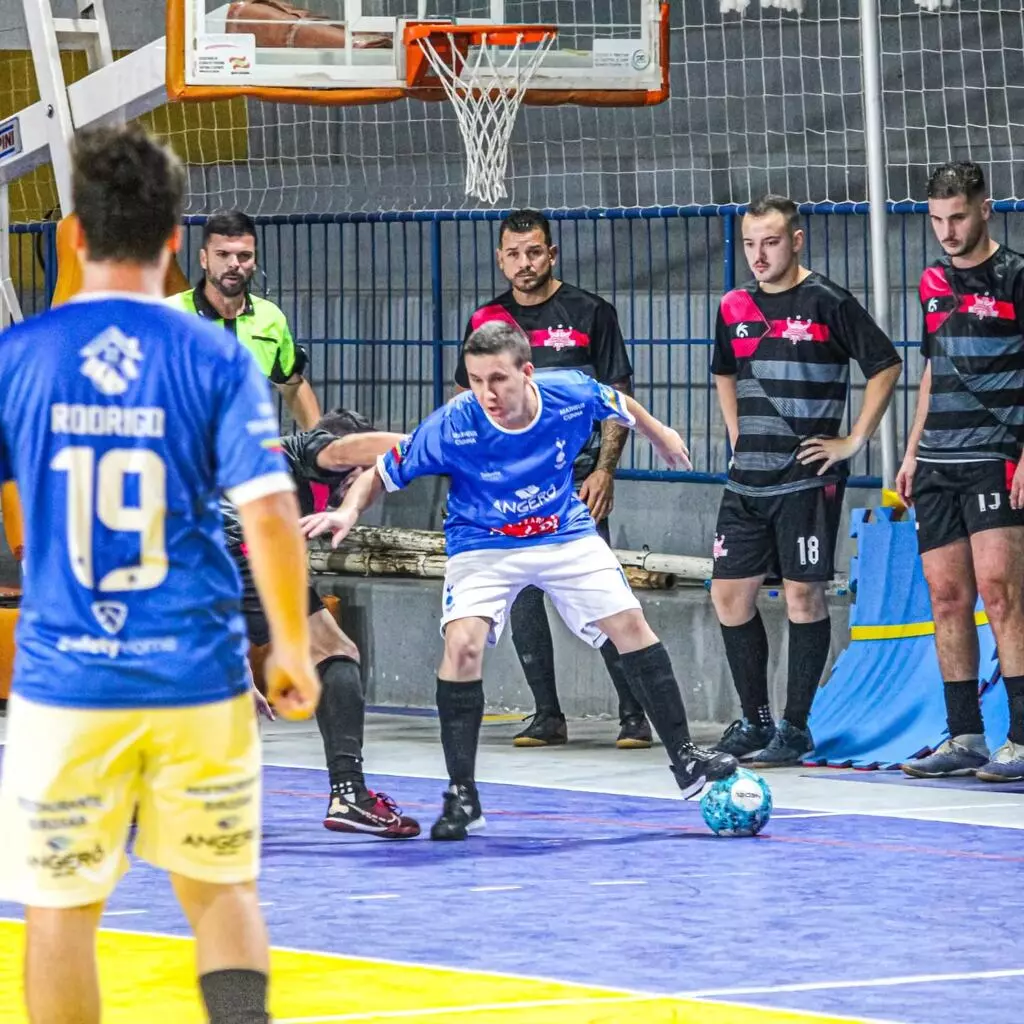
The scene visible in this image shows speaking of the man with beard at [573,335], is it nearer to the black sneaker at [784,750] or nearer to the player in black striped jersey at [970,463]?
the black sneaker at [784,750]

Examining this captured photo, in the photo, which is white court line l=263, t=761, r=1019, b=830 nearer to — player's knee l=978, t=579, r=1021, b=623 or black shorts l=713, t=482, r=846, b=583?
player's knee l=978, t=579, r=1021, b=623

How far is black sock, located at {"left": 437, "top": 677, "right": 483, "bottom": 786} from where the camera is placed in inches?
336

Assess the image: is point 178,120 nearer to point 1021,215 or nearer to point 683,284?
point 683,284

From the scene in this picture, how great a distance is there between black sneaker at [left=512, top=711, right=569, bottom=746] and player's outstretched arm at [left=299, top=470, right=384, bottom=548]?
125 inches

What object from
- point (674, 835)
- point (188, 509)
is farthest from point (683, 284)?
point (188, 509)

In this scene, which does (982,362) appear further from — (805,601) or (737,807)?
(737,807)

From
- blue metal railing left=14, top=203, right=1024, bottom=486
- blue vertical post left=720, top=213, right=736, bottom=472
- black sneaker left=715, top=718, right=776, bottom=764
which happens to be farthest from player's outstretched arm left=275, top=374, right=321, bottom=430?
blue metal railing left=14, top=203, right=1024, bottom=486

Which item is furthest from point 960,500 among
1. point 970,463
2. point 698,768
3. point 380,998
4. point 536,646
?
point 380,998

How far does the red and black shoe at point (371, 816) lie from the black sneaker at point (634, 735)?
278cm

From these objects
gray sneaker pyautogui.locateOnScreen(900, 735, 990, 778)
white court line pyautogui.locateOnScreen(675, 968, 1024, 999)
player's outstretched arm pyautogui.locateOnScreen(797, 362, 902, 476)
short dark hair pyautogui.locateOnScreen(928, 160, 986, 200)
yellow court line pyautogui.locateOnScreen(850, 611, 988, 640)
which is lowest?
white court line pyautogui.locateOnScreen(675, 968, 1024, 999)

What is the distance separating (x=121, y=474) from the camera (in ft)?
14.0

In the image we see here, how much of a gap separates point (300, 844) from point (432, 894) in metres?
1.14

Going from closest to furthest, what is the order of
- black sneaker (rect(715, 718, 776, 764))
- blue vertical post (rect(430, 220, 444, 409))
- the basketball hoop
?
black sneaker (rect(715, 718, 776, 764))
the basketball hoop
blue vertical post (rect(430, 220, 444, 409))

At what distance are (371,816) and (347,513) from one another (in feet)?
3.97
